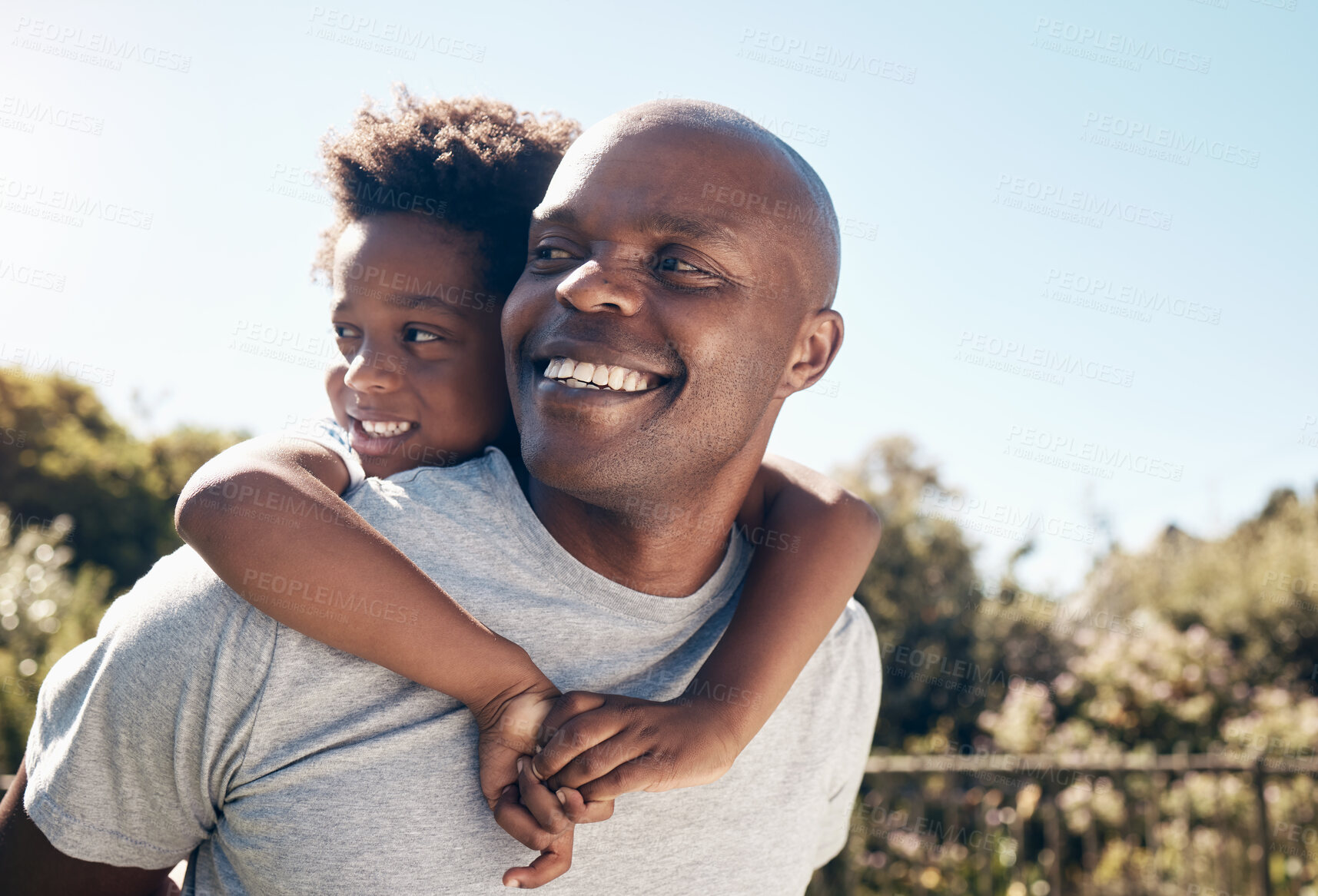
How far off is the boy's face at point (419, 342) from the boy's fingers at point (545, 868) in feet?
3.30

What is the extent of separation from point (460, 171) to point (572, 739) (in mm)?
1340

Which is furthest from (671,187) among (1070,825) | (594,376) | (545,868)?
(1070,825)

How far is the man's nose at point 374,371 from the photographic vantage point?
213 centimetres

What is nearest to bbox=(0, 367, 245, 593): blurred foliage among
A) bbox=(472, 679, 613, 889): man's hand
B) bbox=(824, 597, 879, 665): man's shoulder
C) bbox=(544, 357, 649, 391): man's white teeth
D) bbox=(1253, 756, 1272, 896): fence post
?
bbox=(1253, 756, 1272, 896): fence post

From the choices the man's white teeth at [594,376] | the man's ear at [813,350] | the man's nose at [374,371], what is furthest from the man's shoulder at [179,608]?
the man's ear at [813,350]

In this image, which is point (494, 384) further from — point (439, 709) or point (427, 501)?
point (439, 709)

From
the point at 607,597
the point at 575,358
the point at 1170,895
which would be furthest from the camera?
the point at 1170,895

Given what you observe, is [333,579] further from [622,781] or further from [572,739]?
[622,781]

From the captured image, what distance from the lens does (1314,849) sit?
6031mm

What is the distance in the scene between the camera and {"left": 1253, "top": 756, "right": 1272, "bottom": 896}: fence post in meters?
5.33

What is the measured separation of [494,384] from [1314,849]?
6.71 meters

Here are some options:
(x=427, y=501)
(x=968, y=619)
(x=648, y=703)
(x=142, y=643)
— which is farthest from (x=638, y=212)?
(x=968, y=619)

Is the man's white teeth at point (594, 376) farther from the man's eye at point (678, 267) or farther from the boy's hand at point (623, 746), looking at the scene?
the boy's hand at point (623, 746)

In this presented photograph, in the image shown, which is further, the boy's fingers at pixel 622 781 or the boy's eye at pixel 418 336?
the boy's eye at pixel 418 336
